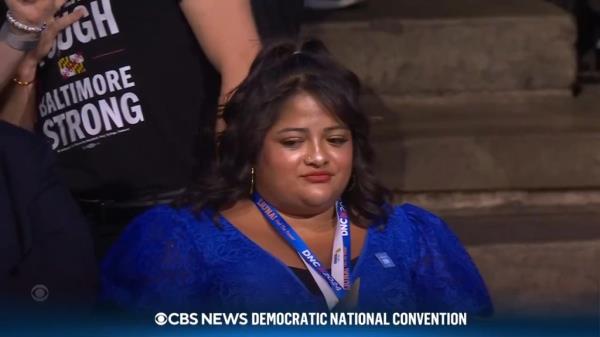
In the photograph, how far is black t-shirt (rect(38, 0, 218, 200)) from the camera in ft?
9.70

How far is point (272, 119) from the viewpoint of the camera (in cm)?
276

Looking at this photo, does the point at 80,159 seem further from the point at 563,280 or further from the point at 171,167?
the point at 563,280

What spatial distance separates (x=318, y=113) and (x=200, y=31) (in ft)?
1.23

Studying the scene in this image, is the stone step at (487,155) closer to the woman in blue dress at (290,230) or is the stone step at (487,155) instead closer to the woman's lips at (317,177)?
the woman in blue dress at (290,230)

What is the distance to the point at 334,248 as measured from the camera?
2.77m

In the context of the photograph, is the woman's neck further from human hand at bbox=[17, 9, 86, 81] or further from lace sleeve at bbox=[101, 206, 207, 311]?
human hand at bbox=[17, 9, 86, 81]

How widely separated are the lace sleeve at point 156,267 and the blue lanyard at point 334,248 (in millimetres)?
167

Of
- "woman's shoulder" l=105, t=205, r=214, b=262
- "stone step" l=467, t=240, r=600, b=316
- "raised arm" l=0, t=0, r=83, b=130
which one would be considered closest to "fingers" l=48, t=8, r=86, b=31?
"raised arm" l=0, t=0, r=83, b=130

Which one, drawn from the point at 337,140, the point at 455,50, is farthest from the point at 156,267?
the point at 455,50

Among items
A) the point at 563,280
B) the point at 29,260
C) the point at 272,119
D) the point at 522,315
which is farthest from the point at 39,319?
the point at 563,280

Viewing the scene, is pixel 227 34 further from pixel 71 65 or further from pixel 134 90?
pixel 71 65

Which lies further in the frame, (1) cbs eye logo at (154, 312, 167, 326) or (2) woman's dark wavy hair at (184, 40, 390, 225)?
(2) woman's dark wavy hair at (184, 40, 390, 225)
